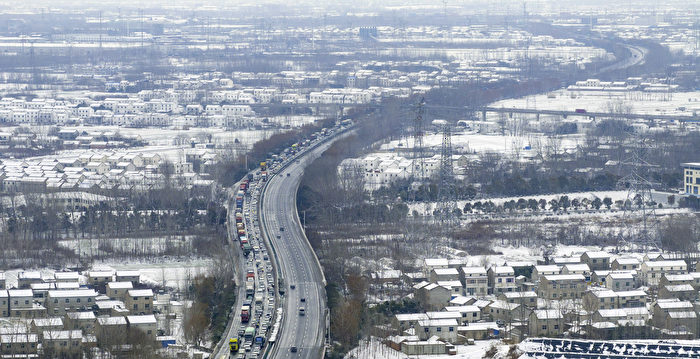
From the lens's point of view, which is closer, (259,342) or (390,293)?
(259,342)

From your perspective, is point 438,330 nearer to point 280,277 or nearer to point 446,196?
point 280,277

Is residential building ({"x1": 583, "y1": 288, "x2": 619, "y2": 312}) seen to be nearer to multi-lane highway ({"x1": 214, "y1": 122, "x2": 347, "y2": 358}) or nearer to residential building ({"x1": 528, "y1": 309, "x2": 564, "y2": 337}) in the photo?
residential building ({"x1": 528, "y1": 309, "x2": 564, "y2": 337})

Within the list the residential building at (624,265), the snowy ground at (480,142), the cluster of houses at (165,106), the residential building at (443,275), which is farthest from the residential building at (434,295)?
the cluster of houses at (165,106)

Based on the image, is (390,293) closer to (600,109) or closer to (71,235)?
(71,235)

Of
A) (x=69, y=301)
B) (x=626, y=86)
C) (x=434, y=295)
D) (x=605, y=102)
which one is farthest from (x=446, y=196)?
(x=626, y=86)

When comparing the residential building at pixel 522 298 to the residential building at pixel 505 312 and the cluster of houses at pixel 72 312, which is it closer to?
the residential building at pixel 505 312

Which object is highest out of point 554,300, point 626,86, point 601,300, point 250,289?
point 250,289

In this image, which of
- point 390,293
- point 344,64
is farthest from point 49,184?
point 344,64
